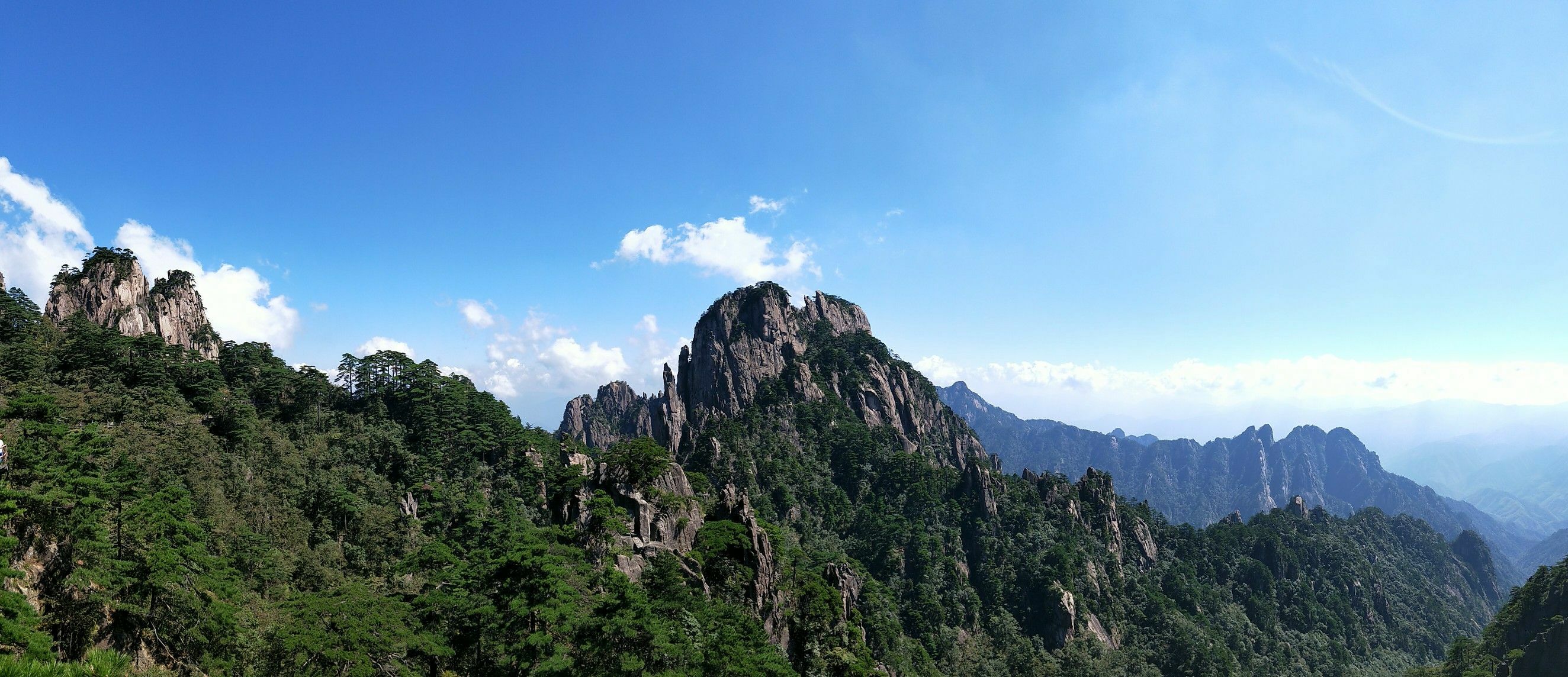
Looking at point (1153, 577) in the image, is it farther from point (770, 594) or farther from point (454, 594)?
point (454, 594)

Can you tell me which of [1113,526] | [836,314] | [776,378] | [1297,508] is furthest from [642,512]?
[1297,508]

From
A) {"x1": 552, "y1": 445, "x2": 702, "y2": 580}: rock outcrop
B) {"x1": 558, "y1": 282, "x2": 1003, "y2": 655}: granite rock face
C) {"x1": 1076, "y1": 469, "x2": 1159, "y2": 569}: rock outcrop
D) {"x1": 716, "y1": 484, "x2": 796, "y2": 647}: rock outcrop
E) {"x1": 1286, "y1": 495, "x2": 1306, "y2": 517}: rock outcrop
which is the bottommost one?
{"x1": 1286, "y1": 495, "x2": 1306, "y2": 517}: rock outcrop

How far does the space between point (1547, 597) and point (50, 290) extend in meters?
178

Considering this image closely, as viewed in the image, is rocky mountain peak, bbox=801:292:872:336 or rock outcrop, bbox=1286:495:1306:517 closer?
rock outcrop, bbox=1286:495:1306:517

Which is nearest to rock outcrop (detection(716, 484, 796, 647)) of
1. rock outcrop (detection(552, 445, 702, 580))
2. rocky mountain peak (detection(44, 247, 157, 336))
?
rock outcrop (detection(552, 445, 702, 580))

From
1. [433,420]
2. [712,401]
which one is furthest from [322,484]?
[712,401]

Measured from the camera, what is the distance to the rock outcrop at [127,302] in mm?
60438

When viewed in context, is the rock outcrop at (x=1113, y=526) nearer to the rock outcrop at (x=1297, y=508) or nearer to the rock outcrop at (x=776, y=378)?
the rock outcrop at (x=776, y=378)

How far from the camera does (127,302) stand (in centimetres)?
6284

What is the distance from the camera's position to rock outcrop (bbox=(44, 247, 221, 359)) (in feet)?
198

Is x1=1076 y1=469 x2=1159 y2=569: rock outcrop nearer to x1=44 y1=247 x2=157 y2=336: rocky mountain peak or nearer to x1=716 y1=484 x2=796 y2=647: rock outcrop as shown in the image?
x1=716 y1=484 x2=796 y2=647: rock outcrop

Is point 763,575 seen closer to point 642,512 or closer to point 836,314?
point 642,512

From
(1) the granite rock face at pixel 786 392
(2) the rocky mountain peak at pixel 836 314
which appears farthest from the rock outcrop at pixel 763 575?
(2) the rocky mountain peak at pixel 836 314

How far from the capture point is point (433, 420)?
60156 mm
